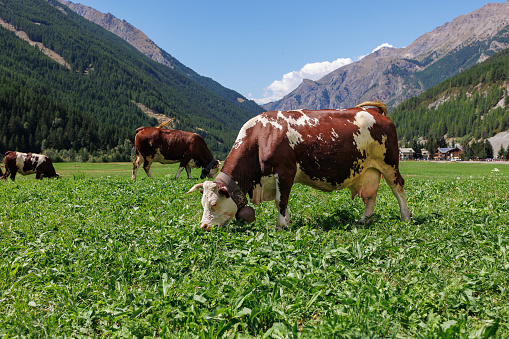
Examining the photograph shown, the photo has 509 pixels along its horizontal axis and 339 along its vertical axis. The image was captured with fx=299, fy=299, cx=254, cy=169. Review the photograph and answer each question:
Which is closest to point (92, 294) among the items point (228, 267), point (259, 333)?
point (228, 267)

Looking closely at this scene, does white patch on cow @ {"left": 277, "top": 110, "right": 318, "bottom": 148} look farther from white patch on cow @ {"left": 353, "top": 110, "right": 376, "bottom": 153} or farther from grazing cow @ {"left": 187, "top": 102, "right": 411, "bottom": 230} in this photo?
white patch on cow @ {"left": 353, "top": 110, "right": 376, "bottom": 153}

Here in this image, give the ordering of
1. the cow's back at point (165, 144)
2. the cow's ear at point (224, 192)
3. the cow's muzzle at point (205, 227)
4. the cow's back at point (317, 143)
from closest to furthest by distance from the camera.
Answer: the cow's muzzle at point (205, 227) < the cow's ear at point (224, 192) < the cow's back at point (317, 143) < the cow's back at point (165, 144)

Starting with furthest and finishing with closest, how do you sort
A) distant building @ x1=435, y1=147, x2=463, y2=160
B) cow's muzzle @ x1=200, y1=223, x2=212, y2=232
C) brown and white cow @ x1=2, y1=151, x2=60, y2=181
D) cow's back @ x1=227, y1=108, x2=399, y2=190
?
distant building @ x1=435, y1=147, x2=463, y2=160 < brown and white cow @ x1=2, y1=151, x2=60, y2=181 < cow's back @ x1=227, y1=108, x2=399, y2=190 < cow's muzzle @ x1=200, y1=223, x2=212, y2=232

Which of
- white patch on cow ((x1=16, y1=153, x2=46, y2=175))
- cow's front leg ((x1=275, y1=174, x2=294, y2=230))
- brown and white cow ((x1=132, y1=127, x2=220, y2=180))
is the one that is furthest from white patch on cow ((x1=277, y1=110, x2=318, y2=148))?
white patch on cow ((x1=16, y1=153, x2=46, y2=175))

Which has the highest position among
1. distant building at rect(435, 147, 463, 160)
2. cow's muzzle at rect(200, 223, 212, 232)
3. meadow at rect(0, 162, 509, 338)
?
distant building at rect(435, 147, 463, 160)

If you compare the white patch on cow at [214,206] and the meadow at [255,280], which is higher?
the white patch on cow at [214,206]

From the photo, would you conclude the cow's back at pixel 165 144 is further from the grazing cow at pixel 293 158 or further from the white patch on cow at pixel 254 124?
the grazing cow at pixel 293 158

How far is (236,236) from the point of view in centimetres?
632

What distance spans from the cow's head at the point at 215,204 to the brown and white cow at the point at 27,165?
855 inches

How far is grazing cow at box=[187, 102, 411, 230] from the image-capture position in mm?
7152

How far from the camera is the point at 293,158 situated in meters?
7.29

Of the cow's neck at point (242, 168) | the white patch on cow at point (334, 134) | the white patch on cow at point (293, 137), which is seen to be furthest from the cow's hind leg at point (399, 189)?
the cow's neck at point (242, 168)

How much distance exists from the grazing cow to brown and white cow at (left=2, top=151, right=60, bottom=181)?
21880 millimetres

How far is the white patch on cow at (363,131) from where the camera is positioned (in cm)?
762
